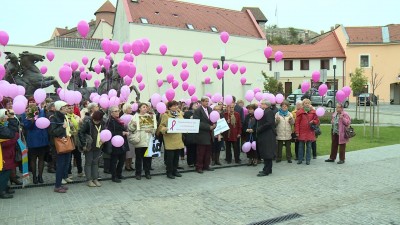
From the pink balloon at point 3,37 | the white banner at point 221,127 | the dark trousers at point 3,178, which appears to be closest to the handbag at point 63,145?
the dark trousers at point 3,178

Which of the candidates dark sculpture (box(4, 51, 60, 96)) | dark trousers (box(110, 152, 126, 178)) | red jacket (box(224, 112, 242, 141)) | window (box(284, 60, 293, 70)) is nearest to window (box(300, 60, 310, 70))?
window (box(284, 60, 293, 70))

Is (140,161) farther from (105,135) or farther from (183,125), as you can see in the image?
(105,135)

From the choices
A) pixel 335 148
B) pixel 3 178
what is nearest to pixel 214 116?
pixel 335 148

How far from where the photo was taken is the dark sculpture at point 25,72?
1182cm

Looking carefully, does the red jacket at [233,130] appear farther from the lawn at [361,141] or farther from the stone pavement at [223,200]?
the lawn at [361,141]

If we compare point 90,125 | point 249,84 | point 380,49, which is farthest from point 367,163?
point 380,49

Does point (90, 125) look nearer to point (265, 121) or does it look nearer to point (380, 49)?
point (265, 121)

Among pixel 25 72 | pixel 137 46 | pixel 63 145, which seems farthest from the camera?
pixel 25 72

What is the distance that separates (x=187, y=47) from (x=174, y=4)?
624cm

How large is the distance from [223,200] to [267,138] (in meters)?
2.79

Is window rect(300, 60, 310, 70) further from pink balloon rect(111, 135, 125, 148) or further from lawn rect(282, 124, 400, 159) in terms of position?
pink balloon rect(111, 135, 125, 148)

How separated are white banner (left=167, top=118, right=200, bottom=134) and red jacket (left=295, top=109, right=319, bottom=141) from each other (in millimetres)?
3206

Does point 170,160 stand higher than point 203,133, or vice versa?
point 203,133

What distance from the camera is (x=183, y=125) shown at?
9.37m
